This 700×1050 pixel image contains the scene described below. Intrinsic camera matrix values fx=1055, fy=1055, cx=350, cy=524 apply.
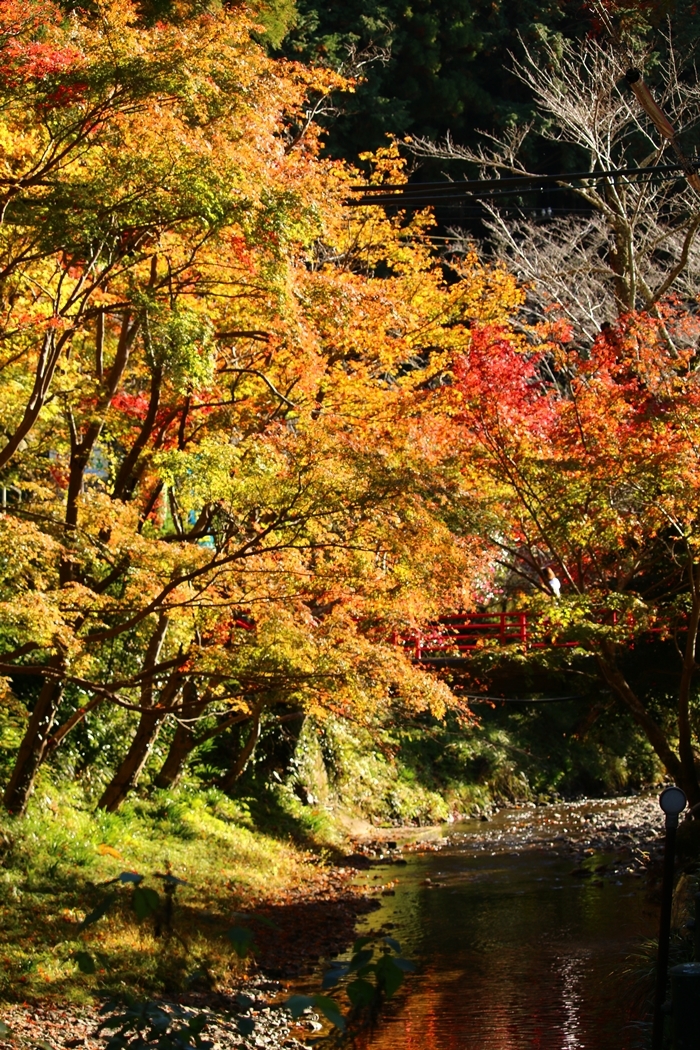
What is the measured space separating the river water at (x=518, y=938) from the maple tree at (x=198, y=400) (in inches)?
109

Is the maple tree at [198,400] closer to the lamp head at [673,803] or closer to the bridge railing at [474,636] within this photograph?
the bridge railing at [474,636]

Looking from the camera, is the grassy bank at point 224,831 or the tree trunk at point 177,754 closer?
the grassy bank at point 224,831

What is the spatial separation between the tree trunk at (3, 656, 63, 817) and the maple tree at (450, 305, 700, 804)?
5.71 meters

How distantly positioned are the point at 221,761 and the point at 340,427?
352 inches

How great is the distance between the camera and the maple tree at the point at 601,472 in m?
12.6

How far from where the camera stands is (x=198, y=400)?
39.9 ft

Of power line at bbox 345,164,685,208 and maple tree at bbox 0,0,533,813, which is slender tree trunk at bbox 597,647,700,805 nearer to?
maple tree at bbox 0,0,533,813

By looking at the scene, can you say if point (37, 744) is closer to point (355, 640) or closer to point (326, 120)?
point (355, 640)

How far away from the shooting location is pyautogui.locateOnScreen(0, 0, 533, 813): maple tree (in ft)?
26.3

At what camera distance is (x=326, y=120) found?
104 ft

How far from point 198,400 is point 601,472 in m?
5.04

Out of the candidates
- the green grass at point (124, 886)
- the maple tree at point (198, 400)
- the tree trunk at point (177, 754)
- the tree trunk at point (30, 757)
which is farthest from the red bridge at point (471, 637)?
the tree trunk at point (30, 757)

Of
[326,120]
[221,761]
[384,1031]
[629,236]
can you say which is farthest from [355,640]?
[326,120]

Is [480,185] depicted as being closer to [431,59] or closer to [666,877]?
[666,877]
